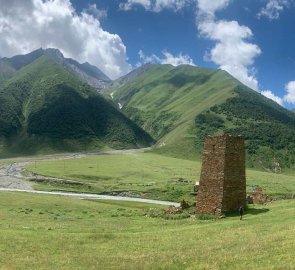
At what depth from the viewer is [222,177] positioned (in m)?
34.3

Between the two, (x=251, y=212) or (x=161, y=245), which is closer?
(x=161, y=245)

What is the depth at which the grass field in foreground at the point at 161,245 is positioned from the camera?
1964cm

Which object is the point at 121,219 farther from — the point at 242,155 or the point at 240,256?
the point at 240,256

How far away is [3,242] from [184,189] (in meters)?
73.0

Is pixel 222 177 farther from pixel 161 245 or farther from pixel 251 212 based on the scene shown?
pixel 161 245

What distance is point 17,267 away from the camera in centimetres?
2023

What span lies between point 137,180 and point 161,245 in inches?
3851

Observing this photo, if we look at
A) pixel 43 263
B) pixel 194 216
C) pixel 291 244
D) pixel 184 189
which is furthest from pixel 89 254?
pixel 184 189

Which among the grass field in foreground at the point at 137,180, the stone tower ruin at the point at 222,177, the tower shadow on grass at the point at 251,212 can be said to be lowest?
the grass field in foreground at the point at 137,180

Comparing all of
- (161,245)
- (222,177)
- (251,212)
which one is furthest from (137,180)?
(161,245)

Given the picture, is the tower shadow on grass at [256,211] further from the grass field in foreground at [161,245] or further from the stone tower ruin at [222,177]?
the stone tower ruin at [222,177]

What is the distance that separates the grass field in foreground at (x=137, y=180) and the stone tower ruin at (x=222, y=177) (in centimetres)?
4465

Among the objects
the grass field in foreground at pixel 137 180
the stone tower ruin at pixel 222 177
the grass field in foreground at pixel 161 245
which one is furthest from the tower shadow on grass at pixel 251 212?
the grass field in foreground at pixel 137 180

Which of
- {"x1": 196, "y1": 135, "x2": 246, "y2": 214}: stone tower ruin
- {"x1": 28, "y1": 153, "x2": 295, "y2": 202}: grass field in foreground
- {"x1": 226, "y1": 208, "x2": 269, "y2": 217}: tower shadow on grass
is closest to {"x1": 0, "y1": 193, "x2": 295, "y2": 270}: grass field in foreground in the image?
{"x1": 226, "y1": 208, "x2": 269, "y2": 217}: tower shadow on grass
